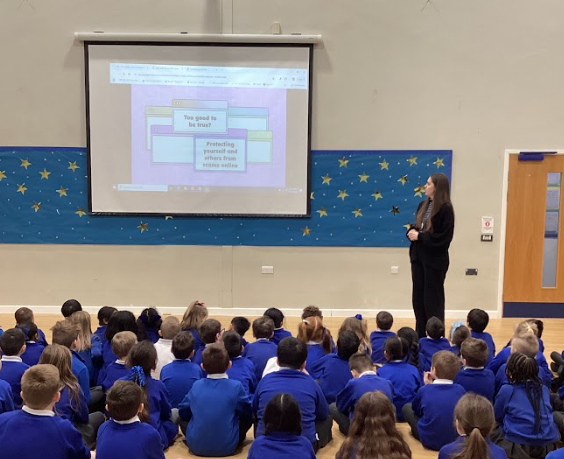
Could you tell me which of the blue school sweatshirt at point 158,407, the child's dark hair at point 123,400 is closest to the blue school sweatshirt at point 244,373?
the blue school sweatshirt at point 158,407

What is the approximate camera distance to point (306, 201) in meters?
6.29

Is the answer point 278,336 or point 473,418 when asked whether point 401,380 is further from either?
point 473,418

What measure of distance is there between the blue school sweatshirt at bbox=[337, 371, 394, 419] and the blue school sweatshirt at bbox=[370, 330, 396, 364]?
980 millimetres

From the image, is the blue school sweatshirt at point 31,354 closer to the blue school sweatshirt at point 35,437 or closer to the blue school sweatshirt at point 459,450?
the blue school sweatshirt at point 35,437

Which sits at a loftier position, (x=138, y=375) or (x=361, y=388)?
(x=138, y=375)

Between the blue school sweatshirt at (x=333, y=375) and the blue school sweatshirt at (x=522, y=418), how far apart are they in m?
0.87

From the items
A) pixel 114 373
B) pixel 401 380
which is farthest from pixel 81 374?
pixel 401 380

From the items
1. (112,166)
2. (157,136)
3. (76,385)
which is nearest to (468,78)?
(157,136)

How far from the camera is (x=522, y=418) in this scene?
9.30ft

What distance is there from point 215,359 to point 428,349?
1.61m

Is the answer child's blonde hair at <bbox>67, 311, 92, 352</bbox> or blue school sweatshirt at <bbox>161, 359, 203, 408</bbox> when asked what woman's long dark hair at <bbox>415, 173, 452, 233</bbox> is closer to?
blue school sweatshirt at <bbox>161, 359, 203, 408</bbox>

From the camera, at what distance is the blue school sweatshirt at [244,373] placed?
3.19 meters

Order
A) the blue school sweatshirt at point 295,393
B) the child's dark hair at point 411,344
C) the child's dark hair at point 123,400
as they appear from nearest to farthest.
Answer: the child's dark hair at point 123,400 < the blue school sweatshirt at point 295,393 < the child's dark hair at point 411,344

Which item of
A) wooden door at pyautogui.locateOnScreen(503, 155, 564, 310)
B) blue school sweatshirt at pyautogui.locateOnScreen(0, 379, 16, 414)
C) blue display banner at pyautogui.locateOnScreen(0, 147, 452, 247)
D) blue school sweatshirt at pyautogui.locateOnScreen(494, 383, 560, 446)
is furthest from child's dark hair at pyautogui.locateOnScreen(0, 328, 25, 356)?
wooden door at pyautogui.locateOnScreen(503, 155, 564, 310)
